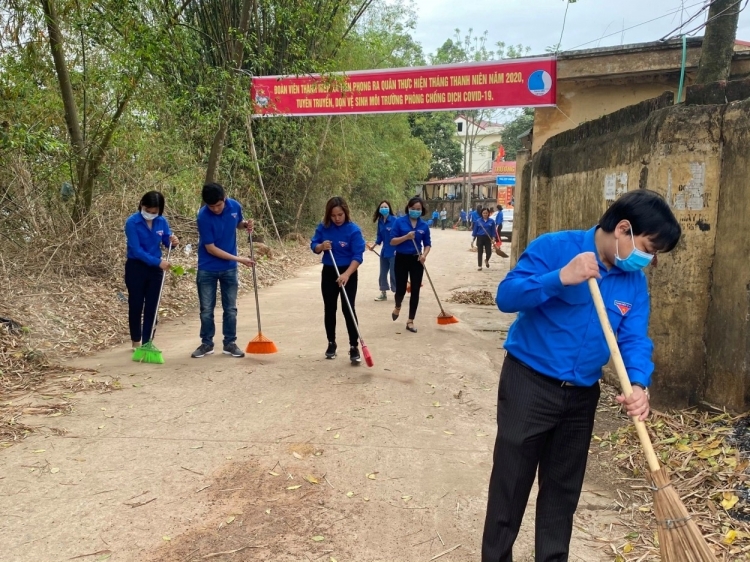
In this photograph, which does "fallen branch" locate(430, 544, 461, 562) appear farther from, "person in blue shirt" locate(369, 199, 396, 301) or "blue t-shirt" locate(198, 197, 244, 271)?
"person in blue shirt" locate(369, 199, 396, 301)

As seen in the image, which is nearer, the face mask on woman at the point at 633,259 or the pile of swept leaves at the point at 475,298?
the face mask on woman at the point at 633,259

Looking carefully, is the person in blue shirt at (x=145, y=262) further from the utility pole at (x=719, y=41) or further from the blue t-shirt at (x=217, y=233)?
the utility pole at (x=719, y=41)

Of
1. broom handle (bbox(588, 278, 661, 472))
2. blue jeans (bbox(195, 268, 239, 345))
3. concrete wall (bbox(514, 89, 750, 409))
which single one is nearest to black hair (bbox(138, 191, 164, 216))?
blue jeans (bbox(195, 268, 239, 345))

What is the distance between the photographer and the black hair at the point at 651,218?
6.87 feet

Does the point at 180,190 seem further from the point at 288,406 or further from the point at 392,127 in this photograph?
the point at 392,127

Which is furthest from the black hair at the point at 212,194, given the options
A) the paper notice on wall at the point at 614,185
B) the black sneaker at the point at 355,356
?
the paper notice on wall at the point at 614,185

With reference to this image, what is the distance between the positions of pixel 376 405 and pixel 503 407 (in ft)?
7.98

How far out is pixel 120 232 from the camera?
866 centimetres

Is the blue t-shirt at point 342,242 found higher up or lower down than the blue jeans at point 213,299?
higher up

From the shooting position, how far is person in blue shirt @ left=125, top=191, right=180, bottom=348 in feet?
19.0

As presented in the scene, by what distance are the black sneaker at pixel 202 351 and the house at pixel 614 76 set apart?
705 centimetres

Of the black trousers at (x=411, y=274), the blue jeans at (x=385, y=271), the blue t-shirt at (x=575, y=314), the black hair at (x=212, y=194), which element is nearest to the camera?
the blue t-shirt at (x=575, y=314)

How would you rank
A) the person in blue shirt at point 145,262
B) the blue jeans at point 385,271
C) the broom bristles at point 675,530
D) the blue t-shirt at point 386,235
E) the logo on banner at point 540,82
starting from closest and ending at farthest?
the broom bristles at point 675,530, the person in blue shirt at point 145,262, the blue t-shirt at point 386,235, the blue jeans at point 385,271, the logo on banner at point 540,82

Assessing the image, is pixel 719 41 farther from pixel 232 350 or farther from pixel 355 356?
pixel 232 350
